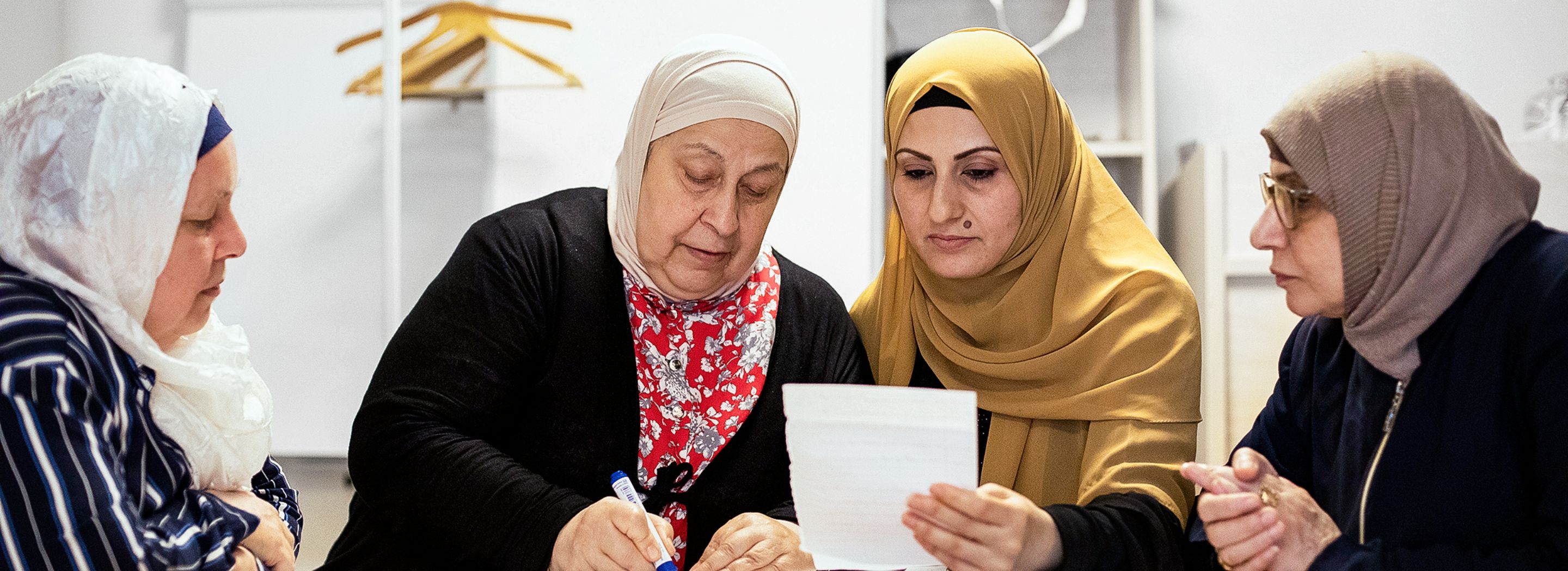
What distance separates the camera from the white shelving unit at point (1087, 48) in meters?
3.08

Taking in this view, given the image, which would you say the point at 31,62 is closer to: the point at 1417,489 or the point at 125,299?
the point at 125,299

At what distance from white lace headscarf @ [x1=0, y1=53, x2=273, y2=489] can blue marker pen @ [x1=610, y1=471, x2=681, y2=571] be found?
43 cm

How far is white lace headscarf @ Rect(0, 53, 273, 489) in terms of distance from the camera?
1065 mm

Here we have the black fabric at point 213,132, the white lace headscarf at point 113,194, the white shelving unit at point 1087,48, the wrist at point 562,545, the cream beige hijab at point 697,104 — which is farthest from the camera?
the white shelving unit at point 1087,48

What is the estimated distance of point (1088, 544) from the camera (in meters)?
1.22

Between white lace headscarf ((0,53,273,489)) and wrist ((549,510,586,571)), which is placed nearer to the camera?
white lace headscarf ((0,53,273,489))

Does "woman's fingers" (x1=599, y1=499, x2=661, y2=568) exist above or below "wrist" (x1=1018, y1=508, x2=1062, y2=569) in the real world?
below

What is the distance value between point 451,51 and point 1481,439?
8.53ft

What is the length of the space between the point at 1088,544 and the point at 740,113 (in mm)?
688

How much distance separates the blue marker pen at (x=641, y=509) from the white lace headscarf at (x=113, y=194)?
0.43 m

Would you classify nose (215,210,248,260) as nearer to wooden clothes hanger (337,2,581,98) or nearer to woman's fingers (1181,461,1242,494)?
woman's fingers (1181,461,1242,494)

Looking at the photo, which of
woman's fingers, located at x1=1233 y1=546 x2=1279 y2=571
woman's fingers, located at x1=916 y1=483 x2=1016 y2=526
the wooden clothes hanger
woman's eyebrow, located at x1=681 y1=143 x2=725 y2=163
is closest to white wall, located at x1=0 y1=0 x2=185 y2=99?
the wooden clothes hanger

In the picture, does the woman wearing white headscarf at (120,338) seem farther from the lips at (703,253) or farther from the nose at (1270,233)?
the nose at (1270,233)

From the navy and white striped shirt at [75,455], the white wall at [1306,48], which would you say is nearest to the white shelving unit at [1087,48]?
the white wall at [1306,48]
